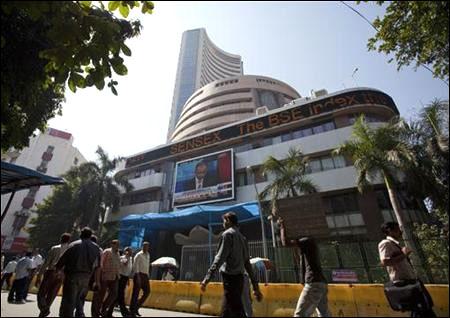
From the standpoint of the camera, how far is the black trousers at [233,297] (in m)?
2.90

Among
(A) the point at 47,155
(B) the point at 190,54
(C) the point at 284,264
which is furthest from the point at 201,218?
(B) the point at 190,54

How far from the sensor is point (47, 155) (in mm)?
40562

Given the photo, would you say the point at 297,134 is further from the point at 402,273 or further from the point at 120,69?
the point at 120,69

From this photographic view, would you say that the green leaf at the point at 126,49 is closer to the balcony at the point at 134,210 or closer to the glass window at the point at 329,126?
the glass window at the point at 329,126

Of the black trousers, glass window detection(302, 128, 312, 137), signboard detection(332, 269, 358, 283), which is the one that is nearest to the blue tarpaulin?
signboard detection(332, 269, 358, 283)

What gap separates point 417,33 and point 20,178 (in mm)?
10621

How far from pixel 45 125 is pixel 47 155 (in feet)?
132

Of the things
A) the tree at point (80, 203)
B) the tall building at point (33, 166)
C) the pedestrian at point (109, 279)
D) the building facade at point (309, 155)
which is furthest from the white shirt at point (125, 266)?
the tall building at point (33, 166)

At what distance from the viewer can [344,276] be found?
40.1ft

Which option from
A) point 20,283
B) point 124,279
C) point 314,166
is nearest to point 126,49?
point 124,279

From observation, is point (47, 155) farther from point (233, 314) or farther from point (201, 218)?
point (233, 314)

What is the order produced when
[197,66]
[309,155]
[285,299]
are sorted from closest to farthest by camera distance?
[285,299] → [309,155] → [197,66]

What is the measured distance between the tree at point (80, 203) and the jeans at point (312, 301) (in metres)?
22.7

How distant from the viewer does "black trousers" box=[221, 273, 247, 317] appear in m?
2.90
